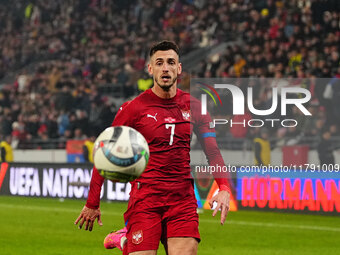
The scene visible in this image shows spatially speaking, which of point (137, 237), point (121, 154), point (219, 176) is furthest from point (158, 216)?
point (121, 154)

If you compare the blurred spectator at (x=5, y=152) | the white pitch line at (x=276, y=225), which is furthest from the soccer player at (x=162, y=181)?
the blurred spectator at (x=5, y=152)

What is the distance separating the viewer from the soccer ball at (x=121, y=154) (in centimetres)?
542

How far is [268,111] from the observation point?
17.5 metres

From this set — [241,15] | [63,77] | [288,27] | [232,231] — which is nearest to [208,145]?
[232,231]

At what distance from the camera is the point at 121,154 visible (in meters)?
5.42

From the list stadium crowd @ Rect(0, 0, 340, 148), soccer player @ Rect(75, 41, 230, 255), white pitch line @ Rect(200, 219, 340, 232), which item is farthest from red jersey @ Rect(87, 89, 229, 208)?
stadium crowd @ Rect(0, 0, 340, 148)

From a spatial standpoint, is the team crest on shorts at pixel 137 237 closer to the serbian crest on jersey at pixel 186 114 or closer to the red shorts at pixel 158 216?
the red shorts at pixel 158 216

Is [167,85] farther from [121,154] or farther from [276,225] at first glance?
[276,225]

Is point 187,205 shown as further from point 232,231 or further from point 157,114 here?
point 232,231

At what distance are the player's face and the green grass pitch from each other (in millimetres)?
5319

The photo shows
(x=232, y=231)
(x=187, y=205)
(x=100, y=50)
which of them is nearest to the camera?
(x=187, y=205)

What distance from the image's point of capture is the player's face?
5906 millimetres

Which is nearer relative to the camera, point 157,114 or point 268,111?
point 157,114

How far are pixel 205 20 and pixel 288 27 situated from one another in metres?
4.54
